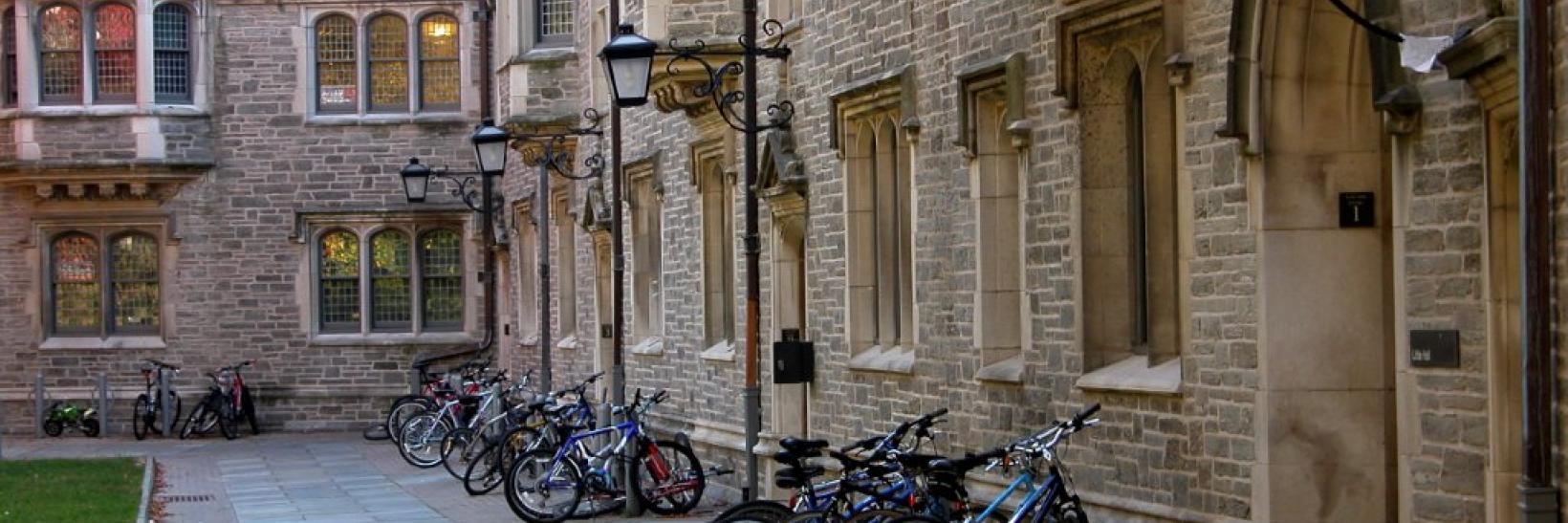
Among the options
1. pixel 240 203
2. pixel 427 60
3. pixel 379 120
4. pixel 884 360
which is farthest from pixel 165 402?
pixel 884 360

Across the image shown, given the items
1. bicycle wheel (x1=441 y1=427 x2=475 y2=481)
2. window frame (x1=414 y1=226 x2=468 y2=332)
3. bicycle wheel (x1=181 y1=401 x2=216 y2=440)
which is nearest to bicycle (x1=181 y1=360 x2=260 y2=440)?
bicycle wheel (x1=181 y1=401 x2=216 y2=440)

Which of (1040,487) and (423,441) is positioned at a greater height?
(1040,487)

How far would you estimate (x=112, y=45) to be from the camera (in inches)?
1452

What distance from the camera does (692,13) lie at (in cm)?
2261

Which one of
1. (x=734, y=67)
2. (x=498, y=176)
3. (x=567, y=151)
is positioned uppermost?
(x=734, y=67)

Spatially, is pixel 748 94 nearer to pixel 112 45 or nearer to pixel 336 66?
pixel 336 66

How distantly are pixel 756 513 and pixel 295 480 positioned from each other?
14.4 m

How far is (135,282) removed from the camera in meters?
37.4

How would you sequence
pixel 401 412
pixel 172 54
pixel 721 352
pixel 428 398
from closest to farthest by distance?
1. pixel 721 352
2. pixel 428 398
3. pixel 401 412
4. pixel 172 54

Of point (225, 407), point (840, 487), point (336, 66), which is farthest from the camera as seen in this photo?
point (336, 66)

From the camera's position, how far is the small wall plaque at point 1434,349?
34.6 ft

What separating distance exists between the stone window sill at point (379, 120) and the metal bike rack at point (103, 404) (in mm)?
4471

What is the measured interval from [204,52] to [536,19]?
7.82 meters

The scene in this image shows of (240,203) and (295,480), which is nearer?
(295,480)
